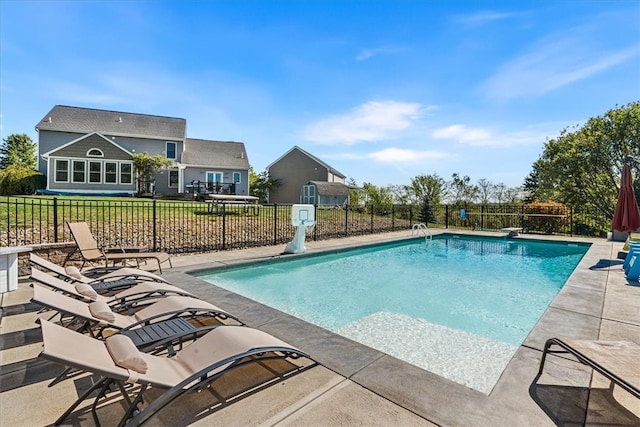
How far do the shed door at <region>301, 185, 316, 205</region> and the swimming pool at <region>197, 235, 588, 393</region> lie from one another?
17.1m

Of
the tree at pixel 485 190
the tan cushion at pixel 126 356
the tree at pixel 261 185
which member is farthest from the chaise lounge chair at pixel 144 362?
the tree at pixel 261 185

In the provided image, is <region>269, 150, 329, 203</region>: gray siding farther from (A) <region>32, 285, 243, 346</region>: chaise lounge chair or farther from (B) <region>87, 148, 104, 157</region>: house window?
(A) <region>32, 285, 243, 346</region>: chaise lounge chair

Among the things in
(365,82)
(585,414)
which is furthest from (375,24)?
(585,414)

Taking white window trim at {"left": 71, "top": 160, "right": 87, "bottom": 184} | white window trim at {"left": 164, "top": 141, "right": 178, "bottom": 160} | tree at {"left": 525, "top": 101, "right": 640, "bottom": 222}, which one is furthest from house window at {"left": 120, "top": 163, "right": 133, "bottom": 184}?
tree at {"left": 525, "top": 101, "right": 640, "bottom": 222}

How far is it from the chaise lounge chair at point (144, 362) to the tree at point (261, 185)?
30212 millimetres

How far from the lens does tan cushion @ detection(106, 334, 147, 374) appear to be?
6.38ft

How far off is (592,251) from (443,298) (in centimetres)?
664

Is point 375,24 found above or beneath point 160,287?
above

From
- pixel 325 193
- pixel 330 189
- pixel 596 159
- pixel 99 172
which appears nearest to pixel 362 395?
pixel 596 159

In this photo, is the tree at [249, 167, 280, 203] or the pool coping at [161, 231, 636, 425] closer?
the pool coping at [161, 231, 636, 425]

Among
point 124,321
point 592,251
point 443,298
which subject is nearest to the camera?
point 124,321

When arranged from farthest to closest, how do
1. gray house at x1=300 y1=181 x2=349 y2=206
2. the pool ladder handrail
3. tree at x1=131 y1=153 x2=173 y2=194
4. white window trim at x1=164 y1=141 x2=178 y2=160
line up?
gray house at x1=300 y1=181 x2=349 y2=206, white window trim at x1=164 y1=141 x2=178 y2=160, tree at x1=131 y1=153 x2=173 y2=194, the pool ladder handrail

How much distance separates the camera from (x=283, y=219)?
47.4 ft

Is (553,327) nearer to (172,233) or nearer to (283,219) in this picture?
(172,233)
